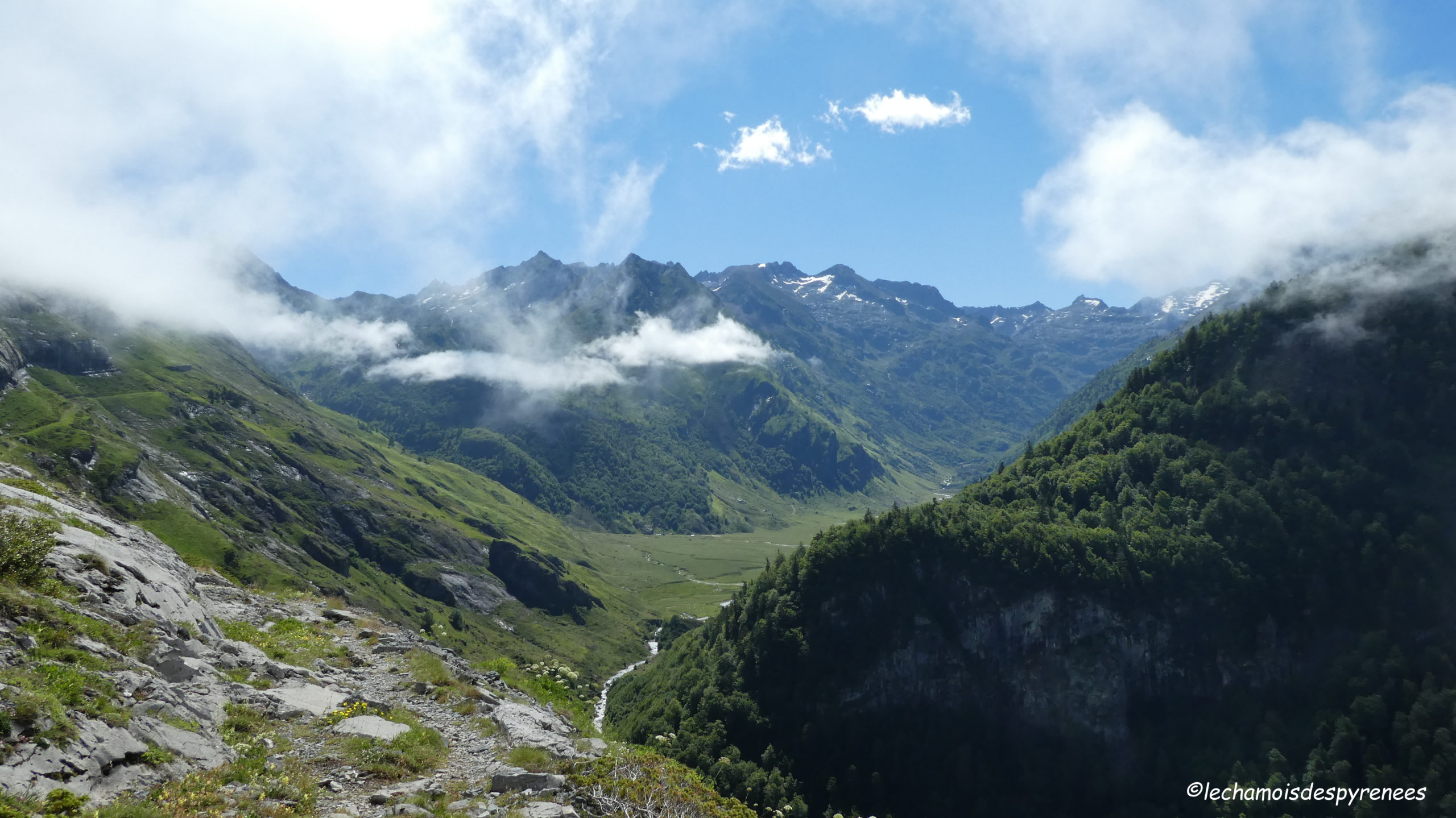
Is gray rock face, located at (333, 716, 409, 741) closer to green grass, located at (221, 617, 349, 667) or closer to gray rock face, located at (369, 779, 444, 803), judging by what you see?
gray rock face, located at (369, 779, 444, 803)

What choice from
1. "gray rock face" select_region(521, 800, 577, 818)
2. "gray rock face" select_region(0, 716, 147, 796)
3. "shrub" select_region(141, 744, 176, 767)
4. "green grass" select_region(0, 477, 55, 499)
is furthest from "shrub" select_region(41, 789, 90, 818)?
"green grass" select_region(0, 477, 55, 499)

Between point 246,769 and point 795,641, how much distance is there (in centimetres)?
15247

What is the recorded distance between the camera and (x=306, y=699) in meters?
29.2

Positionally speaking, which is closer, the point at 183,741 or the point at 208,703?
the point at 183,741

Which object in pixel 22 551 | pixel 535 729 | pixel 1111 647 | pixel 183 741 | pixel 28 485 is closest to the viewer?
pixel 183 741

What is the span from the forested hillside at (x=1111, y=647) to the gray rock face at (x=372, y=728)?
117206 mm

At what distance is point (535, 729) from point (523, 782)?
6554 millimetres

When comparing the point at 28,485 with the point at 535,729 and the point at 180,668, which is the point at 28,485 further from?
the point at 535,729

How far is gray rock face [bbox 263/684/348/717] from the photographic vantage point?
27.5m

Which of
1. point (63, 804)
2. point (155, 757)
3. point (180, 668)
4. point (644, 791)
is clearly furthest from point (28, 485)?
point (644, 791)

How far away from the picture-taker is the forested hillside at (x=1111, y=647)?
486 feet

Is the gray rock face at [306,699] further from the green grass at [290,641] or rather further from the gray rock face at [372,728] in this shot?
the green grass at [290,641]

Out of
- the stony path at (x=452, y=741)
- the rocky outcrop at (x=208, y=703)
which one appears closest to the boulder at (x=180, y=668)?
the rocky outcrop at (x=208, y=703)

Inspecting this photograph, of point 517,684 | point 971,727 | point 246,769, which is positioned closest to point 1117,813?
point 971,727
